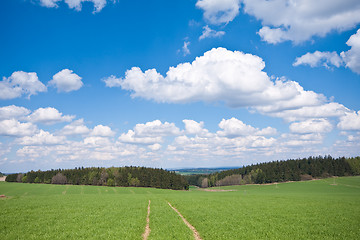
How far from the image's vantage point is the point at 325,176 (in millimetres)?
135375

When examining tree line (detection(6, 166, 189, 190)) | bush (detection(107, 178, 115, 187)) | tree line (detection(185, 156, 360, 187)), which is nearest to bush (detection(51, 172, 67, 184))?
tree line (detection(6, 166, 189, 190))

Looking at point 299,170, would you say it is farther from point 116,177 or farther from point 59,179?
point 59,179

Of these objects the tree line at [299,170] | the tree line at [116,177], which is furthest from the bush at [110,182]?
the tree line at [299,170]

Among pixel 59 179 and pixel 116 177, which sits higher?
pixel 116 177

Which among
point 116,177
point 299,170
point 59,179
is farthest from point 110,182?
point 299,170

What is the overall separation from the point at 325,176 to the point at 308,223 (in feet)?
458

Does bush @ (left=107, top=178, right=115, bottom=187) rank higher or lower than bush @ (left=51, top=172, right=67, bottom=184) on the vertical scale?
lower

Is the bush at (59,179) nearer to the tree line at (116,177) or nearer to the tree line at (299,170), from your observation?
the tree line at (116,177)

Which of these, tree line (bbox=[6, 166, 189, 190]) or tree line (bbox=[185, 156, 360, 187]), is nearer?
tree line (bbox=[6, 166, 189, 190])

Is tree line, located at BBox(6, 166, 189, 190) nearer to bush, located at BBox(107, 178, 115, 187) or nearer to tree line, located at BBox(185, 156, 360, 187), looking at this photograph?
bush, located at BBox(107, 178, 115, 187)

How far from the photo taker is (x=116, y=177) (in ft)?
441

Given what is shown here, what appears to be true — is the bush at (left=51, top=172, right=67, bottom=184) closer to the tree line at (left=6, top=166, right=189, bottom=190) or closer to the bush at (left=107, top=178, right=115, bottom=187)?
the tree line at (left=6, top=166, right=189, bottom=190)

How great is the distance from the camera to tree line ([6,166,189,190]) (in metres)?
132

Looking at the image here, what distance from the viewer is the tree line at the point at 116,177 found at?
13188cm
